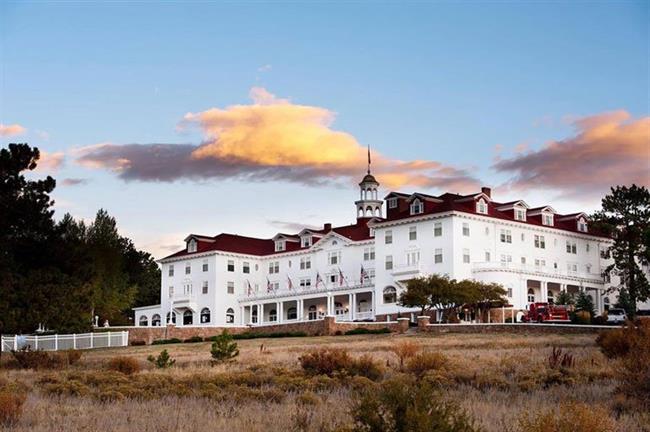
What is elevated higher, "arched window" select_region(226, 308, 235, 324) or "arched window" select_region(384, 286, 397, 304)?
"arched window" select_region(384, 286, 397, 304)

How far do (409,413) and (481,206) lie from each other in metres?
75.4

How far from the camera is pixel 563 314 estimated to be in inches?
2682

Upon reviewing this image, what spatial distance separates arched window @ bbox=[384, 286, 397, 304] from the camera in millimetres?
87094

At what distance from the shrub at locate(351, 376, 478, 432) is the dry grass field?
1.70 feet

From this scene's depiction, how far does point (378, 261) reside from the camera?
8962 cm

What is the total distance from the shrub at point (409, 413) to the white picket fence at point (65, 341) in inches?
2110

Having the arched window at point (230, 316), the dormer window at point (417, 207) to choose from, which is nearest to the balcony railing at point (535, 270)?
the dormer window at point (417, 207)

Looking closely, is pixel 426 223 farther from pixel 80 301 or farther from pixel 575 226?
pixel 80 301

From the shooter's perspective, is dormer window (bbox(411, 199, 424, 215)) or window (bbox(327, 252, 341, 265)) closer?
dormer window (bbox(411, 199, 424, 215))

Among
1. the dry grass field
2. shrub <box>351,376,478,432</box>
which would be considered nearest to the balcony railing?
the dry grass field

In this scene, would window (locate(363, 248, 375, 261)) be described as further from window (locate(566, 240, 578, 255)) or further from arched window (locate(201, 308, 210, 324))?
arched window (locate(201, 308, 210, 324))

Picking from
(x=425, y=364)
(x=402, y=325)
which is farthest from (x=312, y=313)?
(x=425, y=364)

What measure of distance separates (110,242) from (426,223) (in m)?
44.4

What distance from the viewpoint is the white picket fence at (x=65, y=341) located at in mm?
65625
